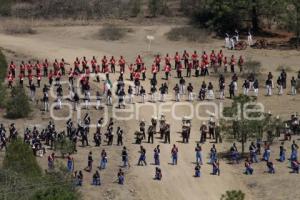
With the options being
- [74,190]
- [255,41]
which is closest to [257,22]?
[255,41]

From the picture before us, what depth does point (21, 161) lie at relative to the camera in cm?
3581

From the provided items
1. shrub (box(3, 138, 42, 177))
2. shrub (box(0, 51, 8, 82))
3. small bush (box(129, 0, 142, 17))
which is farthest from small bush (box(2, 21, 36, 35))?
shrub (box(3, 138, 42, 177))

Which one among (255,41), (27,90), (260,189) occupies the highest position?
(255,41)

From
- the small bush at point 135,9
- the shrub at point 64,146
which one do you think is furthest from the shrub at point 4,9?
the shrub at point 64,146

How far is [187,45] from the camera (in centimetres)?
6356

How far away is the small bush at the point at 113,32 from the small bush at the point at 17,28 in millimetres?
5683

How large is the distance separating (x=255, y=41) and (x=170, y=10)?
11.3m

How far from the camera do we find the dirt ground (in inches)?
1431

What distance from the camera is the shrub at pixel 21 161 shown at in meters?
35.5

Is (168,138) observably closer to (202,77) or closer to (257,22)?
(202,77)

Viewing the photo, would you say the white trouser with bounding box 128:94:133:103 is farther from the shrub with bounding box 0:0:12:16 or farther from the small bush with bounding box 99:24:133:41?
the shrub with bounding box 0:0:12:16

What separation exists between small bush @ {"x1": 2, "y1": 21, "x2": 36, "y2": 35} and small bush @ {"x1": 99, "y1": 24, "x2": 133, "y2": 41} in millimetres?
5683

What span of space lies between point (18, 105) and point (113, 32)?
67.1 ft

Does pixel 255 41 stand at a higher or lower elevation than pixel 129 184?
higher
